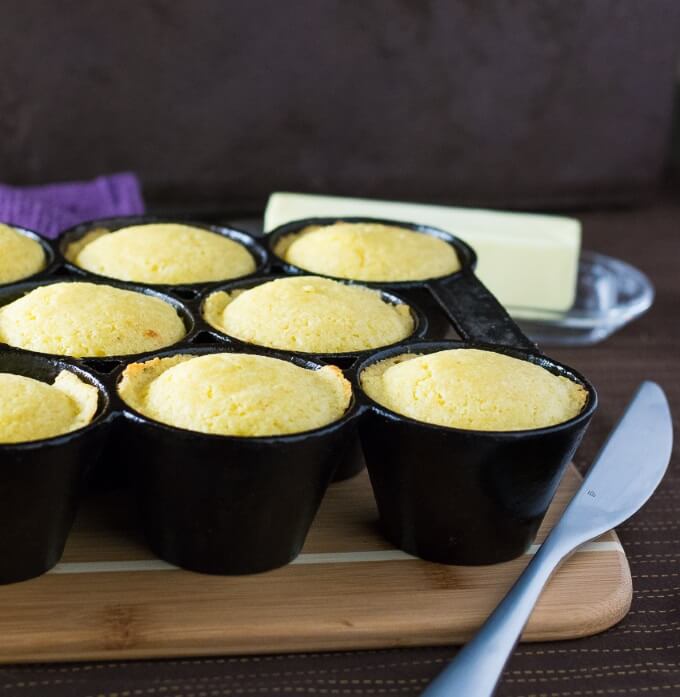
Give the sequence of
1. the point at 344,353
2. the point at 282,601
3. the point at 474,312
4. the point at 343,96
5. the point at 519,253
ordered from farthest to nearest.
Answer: the point at 343,96 < the point at 519,253 < the point at 474,312 < the point at 344,353 < the point at 282,601

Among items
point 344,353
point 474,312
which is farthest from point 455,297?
point 344,353

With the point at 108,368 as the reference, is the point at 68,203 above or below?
below

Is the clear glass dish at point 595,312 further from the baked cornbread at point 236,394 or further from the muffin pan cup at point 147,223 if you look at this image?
the baked cornbread at point 236,394

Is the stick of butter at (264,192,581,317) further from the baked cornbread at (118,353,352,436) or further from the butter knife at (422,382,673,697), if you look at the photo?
the baked cornbread at (118,353,352,436)

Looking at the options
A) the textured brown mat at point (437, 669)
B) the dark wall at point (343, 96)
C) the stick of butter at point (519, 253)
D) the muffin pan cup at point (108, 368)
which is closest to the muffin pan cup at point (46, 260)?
the muffin pan cup at point (108, 368)

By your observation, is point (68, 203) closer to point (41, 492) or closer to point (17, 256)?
point (17, 256)
